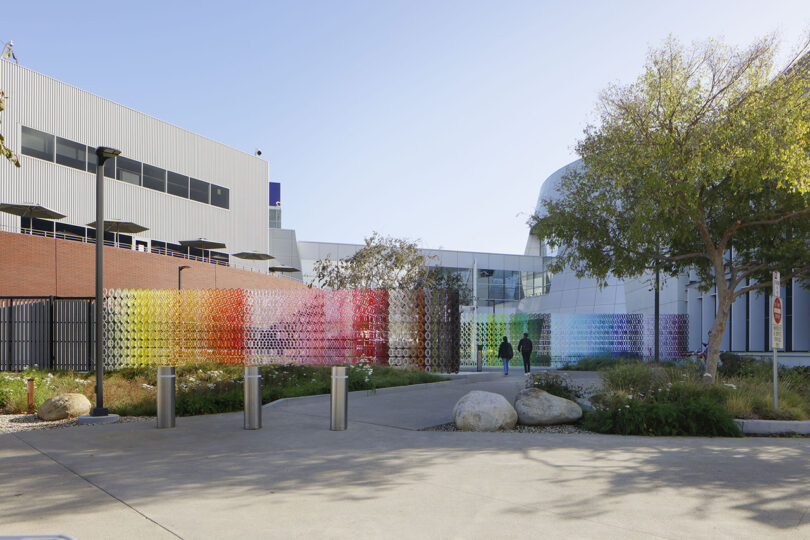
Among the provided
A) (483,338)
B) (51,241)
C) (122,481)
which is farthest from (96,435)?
(483,338)

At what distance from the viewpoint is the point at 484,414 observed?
402 inches

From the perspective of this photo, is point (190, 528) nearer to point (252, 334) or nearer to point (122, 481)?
point (122, 481)

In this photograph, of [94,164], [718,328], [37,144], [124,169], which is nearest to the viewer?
[718,328]

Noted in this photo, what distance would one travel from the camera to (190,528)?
16.8 ft

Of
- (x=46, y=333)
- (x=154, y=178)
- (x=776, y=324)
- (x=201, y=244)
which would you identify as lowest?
(x=46, y=333)

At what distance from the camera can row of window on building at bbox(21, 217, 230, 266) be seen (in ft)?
93.9

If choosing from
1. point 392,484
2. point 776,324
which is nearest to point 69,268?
point 392,484

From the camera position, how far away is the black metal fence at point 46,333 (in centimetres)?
2003

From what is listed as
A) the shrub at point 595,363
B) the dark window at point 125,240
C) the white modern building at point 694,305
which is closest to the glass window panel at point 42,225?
the dark window at point 125,240

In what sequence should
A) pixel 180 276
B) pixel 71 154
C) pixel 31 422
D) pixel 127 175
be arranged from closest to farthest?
1. pixel 31 422
2. pixel 180 276
3. pixel 71 154
4. pixel 127 175

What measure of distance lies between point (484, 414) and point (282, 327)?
13467 mm

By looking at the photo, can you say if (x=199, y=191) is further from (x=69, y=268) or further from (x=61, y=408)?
(x=61, y=408)

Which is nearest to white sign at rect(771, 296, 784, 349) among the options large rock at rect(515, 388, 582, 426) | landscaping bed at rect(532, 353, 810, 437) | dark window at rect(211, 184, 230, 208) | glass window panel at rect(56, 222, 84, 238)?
landscaping bed at rect(532, 353, 810, 437)

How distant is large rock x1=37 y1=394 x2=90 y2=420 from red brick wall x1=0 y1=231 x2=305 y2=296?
13196mm
